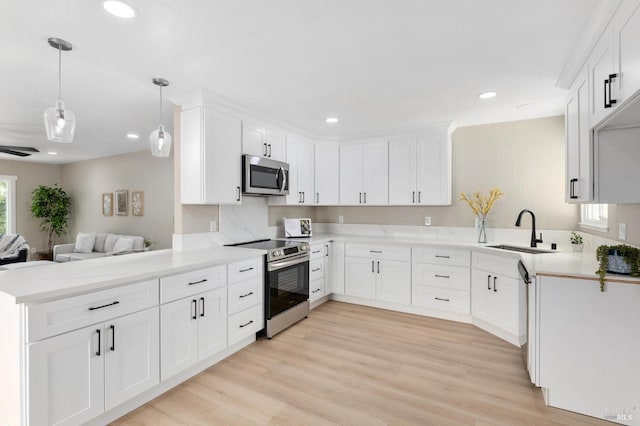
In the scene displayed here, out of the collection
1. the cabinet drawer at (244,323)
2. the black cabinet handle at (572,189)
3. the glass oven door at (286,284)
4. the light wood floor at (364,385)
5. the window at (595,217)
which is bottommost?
the light wood floor at (364,385)

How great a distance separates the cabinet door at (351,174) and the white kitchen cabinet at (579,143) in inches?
95.1

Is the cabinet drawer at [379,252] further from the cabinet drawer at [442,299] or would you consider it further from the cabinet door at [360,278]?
the cabinet drawer at [442,299]

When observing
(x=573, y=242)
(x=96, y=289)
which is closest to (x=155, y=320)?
(x=96, y=289)

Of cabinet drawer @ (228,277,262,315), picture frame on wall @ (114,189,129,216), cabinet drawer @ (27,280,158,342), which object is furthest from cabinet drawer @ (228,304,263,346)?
picture frame on wall @ (114,189,129,216)

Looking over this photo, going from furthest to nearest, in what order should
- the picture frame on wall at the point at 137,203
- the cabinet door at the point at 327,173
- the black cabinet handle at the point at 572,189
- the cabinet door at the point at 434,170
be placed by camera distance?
the picture frame on wall at the point at 137,203, the cabinet door at the point at 327,173, the cabinet door at the point at 434,170, the black cabinet handle at the point at 572,189

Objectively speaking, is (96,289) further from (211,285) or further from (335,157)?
(335,157)

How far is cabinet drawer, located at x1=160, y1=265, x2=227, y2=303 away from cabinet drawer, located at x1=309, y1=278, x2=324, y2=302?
148 cm

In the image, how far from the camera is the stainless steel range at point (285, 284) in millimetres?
3078

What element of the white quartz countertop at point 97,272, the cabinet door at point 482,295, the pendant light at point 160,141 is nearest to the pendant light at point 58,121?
the pendant light at point 160,141

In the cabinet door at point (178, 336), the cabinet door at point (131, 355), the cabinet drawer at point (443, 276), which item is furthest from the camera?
the cabinet drawer at point (443, 276)

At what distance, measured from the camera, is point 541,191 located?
359cm

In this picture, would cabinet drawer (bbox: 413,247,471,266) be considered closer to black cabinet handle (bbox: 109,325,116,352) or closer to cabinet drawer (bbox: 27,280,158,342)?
cabinet drawer (bbox: 27,280,158,342)

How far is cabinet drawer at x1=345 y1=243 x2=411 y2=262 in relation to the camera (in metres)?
3.80

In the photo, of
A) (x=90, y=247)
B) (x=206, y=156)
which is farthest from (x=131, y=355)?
(x=90, y=247)
